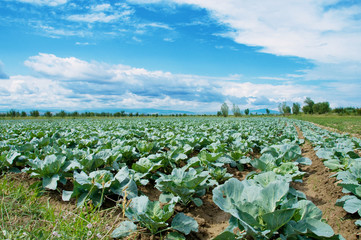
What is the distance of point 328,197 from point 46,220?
3.92 metres

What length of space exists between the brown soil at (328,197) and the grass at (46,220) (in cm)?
254

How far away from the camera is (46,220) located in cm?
230

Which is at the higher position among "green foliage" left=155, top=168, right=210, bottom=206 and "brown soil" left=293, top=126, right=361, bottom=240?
"green foliage" left=155, top=168, right=210, bottom=206

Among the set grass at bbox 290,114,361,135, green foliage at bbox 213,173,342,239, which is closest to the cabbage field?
green foliage at bbox 213,173,342,239

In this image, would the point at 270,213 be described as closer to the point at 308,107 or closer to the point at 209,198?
the point at 209,198

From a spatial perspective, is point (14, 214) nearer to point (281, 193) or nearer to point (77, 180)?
point (77, 180)

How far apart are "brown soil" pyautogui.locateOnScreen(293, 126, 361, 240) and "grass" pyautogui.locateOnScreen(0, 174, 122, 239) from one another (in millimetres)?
2542

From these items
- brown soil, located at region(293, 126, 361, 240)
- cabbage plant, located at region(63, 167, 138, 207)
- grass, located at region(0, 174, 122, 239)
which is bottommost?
brown soil, located at region(293, 126, 361, 240)

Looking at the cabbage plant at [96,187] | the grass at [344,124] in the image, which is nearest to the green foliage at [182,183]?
the cabbage plant at [96,187]

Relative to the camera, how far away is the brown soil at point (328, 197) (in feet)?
8.25

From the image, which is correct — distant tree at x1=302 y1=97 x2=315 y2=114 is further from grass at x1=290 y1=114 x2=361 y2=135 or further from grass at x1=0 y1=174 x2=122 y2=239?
grass at x1=0 y1=174 x2=122 y2=239

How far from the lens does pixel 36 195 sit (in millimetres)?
3201

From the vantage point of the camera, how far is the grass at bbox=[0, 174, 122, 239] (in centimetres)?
209

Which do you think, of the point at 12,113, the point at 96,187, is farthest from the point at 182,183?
the point at 12,113
